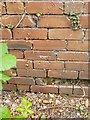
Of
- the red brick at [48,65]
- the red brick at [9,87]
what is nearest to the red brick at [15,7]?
the red brick at [48,65]

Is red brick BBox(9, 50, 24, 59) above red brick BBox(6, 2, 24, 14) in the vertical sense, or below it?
below

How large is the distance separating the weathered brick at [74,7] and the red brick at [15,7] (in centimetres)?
32

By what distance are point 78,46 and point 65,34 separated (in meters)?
0.15

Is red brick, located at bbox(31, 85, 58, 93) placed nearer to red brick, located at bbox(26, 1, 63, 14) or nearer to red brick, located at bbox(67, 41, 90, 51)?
red brick, located at bbox(67, 41, 90, 51)

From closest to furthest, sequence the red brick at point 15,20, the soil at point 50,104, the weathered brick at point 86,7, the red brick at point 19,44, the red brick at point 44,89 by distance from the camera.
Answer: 1. the weathered brick at point 86,7
2. the red brick at point 15,20
3. the red brick at point 19,44
4. the soil at point 50,104
5. the red brick at point 44,89

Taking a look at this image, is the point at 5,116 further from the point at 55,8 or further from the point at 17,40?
the point at 55,8

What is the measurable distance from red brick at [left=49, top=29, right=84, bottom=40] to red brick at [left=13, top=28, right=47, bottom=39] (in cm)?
6

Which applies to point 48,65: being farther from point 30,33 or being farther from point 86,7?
point 86,7

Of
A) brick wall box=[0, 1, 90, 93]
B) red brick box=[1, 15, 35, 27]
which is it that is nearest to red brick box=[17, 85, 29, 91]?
brick wall box=[0, 1, 90, 93]

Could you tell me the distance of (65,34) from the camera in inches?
77.6

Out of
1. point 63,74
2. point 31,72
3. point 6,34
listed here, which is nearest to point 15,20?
point 6,34

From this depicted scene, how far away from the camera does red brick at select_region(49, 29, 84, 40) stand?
1956 millimetres

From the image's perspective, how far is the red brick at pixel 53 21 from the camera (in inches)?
74.8

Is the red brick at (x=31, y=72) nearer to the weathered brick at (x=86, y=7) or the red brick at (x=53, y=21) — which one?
the red brick at (x=53, y=21)
